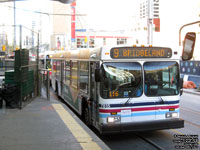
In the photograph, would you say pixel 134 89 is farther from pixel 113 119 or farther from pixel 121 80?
pixel 113 119

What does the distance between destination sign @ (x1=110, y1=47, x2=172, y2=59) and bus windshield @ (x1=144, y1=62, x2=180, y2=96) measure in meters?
0.21

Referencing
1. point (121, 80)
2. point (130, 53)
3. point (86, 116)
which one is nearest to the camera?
point (121, 80)

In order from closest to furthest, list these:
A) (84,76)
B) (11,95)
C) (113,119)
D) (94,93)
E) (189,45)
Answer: (189,45) → (113,119) → (94,93) → (84,76) → (11,95)

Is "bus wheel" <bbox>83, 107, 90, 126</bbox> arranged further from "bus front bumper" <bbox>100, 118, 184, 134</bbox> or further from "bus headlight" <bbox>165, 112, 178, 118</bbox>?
"bus headlight" <bbox>165, 112, 178, 118</bbox>

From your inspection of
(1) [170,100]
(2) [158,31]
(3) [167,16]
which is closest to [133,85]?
(1) [170,100]

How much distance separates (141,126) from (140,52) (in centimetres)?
188

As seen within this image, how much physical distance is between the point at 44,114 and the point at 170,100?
3786 mm

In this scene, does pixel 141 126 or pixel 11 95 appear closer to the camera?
pixel 141 126

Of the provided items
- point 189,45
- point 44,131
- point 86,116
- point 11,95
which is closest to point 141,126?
point 86,116

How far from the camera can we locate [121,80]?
7.02m

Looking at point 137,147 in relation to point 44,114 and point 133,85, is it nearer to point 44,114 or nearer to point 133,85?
point 133,85

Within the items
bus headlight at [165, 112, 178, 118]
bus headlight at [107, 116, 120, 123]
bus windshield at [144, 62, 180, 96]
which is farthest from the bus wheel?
bus headlight at [165, 112, 178, 118]

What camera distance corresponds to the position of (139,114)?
279 inches

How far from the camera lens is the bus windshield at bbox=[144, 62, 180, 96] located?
7234 mm
